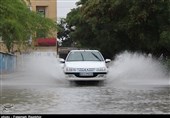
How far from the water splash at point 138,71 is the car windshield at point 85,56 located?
49.9 inches

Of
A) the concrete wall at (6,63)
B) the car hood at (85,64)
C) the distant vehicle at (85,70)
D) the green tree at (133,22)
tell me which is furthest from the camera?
the concrete wall at (6,63)

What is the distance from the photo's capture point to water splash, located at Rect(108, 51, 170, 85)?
84.1 feet

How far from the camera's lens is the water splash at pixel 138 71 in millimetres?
25641

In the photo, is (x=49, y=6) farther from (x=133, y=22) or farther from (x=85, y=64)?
(x=85, y=64)

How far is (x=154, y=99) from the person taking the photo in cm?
1566

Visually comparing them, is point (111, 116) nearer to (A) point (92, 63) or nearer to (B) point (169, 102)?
(B) point (169, 102)

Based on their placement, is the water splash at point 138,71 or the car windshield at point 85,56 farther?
the water splash at point 138,71

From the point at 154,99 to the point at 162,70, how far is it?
48.5 feet

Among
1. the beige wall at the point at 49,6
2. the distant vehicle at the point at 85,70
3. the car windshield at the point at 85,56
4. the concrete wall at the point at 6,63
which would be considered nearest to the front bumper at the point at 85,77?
the distant vehicle at the point at 85,70

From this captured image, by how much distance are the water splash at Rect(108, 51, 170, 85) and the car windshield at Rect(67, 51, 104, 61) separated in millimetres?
1266

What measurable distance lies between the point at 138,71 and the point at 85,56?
6801 millimetres

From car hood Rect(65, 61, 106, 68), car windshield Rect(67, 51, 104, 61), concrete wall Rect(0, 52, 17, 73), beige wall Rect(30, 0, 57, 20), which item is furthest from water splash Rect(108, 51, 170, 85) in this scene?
beige wall Rect(30, 0, 57, 20)

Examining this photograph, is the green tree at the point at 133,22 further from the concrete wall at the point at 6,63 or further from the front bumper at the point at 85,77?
the front bumper at the point at 85,77

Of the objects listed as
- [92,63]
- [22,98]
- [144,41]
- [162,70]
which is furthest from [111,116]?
[144,41]
